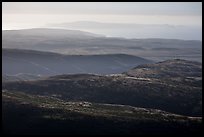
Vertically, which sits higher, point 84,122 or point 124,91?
point 84,122

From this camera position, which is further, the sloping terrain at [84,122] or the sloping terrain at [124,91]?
the sloping terrain at [124,91]

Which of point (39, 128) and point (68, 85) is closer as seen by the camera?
point (39, 128)

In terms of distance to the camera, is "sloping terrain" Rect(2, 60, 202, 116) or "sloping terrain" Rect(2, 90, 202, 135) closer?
"sloping terrain" Rect(2, 90, 202, 135)

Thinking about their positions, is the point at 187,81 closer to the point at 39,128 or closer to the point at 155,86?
the point at 155,86

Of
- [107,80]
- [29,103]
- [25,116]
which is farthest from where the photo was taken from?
[107,80]

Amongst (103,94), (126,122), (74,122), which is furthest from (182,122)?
(103,94)

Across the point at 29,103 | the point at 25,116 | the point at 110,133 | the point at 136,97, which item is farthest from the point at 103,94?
the point at 110,133

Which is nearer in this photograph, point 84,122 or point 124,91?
point 84,122

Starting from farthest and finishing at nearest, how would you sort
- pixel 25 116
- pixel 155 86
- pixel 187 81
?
1. pixel 187 81
2. pixel 155 86
3. pixel 25 116
